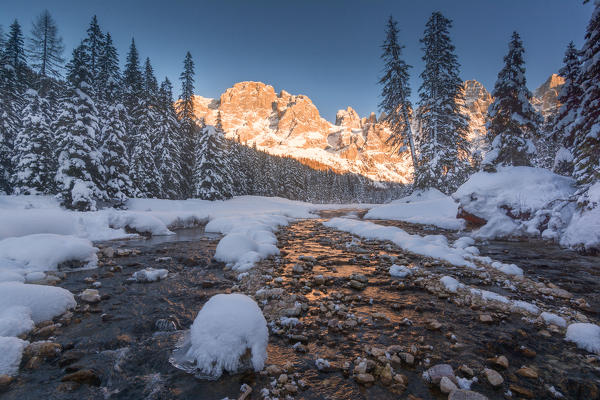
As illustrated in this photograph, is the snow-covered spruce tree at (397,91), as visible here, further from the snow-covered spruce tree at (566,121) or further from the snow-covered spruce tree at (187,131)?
the snow-covered spruce tree at (187,131)

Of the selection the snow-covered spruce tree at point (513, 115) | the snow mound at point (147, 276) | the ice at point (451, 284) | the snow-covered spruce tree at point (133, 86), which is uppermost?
the snow-covered spruce tree at point (133, 86)

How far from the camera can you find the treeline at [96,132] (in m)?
17.5

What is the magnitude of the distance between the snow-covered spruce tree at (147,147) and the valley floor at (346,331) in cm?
2134

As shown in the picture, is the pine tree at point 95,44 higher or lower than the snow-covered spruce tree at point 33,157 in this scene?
higher

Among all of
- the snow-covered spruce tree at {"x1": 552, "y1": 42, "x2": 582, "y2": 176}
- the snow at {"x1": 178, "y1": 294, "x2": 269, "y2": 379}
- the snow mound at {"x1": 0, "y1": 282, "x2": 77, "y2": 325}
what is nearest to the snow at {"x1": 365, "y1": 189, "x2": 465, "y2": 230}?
the snow-covered spruce tree at {"x1": 552, "y1": 42, "x2": 582, "y2": 176}

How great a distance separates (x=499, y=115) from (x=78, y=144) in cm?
2956

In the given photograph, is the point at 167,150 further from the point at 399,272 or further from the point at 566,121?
the point at 566,121

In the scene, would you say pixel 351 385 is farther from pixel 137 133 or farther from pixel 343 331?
pixel 137 133

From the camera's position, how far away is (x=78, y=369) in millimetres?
2652

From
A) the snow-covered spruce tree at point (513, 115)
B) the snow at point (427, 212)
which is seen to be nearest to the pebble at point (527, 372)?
the snow at point (427, 212)

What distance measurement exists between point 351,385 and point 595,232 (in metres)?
9.67

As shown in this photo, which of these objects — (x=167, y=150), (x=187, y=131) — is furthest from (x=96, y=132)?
(x=187, y=131)

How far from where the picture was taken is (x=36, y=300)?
367 centimetres

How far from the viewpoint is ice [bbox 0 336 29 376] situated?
2470mm
